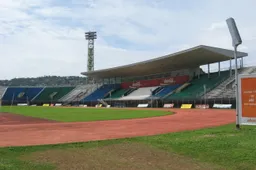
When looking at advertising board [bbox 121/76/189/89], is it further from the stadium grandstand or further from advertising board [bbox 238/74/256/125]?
advertising board [bbox 238/74/256/125]

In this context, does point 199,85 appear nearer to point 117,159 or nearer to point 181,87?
point 181,87

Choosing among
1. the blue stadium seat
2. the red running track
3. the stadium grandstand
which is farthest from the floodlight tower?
the red running track

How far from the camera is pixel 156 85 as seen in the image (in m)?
80.6

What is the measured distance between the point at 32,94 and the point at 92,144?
4080 inches

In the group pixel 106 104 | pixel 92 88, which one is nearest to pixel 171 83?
pixel 106 104

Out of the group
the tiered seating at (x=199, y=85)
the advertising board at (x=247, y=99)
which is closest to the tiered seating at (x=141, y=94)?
the tiered seating at (x=199, y=85)

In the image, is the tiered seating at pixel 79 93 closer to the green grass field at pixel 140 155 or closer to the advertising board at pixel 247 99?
the advertising board at pixel 247 99

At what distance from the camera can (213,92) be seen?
185ft

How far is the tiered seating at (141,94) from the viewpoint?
76.0 metres

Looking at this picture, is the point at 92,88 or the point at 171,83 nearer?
the point at 171,83

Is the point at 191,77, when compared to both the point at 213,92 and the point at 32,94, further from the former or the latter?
the point at 32,94

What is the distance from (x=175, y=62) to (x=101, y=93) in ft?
105

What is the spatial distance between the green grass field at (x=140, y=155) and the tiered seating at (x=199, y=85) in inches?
1896

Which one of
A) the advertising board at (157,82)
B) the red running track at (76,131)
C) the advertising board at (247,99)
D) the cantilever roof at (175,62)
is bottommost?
the red running track at (76,131)
